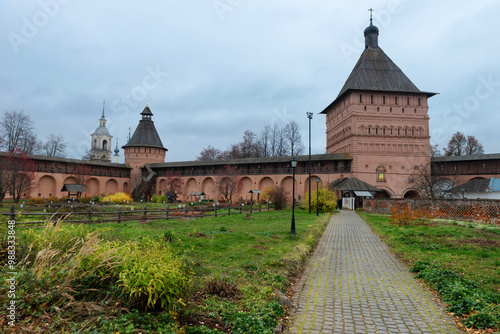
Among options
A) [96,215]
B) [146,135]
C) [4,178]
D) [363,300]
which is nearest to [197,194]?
[146,135]

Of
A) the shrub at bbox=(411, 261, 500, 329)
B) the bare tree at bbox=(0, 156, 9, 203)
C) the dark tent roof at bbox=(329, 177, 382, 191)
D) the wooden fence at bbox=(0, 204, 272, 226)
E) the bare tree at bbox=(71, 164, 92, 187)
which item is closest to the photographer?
the shrub at bbox=(411, 261, 500, 329)

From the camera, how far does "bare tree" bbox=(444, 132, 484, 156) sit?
158 ft

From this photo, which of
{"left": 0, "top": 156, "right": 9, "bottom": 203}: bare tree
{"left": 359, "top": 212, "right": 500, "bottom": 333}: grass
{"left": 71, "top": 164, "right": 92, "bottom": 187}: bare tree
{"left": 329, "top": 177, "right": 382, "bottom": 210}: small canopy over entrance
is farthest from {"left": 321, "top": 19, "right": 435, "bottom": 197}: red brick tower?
{"left": 0, "top": 156, "right": 9, "bottom": 203}: bare tree

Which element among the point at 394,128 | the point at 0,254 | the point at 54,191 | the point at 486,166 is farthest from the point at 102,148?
the point at 0,254

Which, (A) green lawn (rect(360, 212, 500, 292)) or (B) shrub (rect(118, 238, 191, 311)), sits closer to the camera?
(B) shrub (rect(118, 238, 191, 311))

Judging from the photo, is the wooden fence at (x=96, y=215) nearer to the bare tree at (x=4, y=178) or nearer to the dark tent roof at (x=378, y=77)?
the bare tree at (x=4, y=178)

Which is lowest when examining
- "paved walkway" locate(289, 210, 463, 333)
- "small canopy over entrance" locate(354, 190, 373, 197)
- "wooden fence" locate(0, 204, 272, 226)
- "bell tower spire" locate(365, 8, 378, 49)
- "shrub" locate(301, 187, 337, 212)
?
"paved walkway" locate(289, 210, 463, 333)

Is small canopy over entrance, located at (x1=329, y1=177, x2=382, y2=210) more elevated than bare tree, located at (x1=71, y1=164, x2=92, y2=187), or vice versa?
bare tree, located at (x1=71, y1=164, x2=92, y2=187)

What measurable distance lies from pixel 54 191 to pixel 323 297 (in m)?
43.0

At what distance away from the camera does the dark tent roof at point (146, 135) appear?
49750mm

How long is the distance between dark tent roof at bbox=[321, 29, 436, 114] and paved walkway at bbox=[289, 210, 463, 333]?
114 feet

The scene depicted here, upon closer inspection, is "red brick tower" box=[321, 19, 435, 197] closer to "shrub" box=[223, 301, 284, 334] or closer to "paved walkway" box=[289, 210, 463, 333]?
"paved walkway" box=[289, 210, 463, 333]

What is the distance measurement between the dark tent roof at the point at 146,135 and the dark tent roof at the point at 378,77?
2742 cm

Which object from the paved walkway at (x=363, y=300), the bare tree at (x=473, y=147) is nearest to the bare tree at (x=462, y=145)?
the bare tree at (x=473, y=147)
